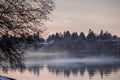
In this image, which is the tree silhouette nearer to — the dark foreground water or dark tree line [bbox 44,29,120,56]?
the dark foreground water

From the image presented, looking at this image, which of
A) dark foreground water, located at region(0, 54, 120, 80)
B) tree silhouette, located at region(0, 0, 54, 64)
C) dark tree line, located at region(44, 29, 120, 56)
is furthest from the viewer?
dark tree line, located at region(44, 29, 120, 56)

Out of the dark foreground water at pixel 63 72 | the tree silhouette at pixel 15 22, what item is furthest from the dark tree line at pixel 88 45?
the tree silhouette at pixel 15 22

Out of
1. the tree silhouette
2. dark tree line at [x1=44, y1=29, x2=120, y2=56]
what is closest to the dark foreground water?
the tree silhouette

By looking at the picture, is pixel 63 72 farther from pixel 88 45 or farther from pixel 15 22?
pixel 88 45

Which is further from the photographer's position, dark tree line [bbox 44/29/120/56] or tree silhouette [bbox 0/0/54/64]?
dark tree line [bbox 44/29/120/56]

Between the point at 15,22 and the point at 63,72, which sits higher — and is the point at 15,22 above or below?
above

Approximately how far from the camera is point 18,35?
18719 mm

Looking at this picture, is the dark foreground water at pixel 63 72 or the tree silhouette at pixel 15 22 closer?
the tree silhouette at pixel 15 22

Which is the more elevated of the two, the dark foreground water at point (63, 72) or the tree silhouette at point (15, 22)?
the tree silhouette at point (15, 22)

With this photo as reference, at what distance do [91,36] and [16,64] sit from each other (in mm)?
157324

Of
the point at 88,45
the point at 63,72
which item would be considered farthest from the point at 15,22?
the point at 88,45

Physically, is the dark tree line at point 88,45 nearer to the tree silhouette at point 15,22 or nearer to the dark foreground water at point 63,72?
the dark foreground water at point 63,72

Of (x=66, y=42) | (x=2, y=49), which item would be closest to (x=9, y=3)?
(x=2, y=49)

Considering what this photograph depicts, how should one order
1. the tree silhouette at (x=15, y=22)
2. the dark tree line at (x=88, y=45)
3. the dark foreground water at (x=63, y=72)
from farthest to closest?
the dark tree line at (x=88, y=45) < the dark foreground water at (x=63, y=72) < the tree silhouette at (x=15, y=22)
